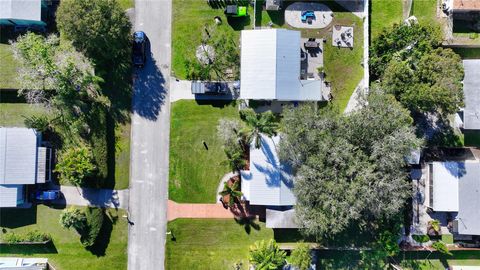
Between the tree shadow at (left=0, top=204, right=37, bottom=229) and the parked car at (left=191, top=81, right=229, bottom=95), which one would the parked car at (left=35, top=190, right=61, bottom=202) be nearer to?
the tree shadow at (left=0, top=204, right=37, bottom=229)

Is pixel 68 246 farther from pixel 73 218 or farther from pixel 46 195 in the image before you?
pixel 46 195

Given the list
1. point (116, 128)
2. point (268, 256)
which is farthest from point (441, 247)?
point (116, 128)

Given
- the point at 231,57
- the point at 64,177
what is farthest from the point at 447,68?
the point at 64,177

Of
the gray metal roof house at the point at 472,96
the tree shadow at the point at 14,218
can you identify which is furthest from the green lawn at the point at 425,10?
the tree shadow at the point at 14,218

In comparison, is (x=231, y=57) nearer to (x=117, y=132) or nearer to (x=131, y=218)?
(x=117, y=132)

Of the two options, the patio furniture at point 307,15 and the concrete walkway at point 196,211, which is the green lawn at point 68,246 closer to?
the concrete walkway at point 196,211

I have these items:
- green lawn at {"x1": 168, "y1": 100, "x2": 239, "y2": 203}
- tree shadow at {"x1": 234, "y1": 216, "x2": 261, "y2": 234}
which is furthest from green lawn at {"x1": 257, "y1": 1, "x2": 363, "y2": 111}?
tree shadow at {"x1": 234, "y1": 216, "x2": 261, "y2": 234}
